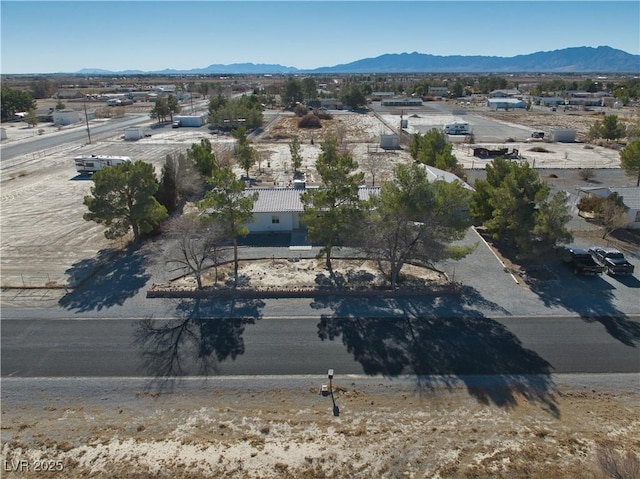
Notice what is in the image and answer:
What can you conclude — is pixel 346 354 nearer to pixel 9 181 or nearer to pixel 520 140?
pixel 9 181

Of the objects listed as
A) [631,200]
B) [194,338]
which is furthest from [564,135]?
[194,338]

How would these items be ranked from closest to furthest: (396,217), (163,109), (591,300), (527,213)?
(396,217)
(591,300)
(527,213)
(163,109)

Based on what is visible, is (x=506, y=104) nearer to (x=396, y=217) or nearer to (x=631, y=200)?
(x=631, y=200)

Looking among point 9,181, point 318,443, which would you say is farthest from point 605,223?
point 9,181

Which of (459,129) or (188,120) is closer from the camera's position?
(459,129)

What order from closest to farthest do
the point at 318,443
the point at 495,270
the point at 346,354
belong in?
the point at 318,443 → the point at 346,354 → the point at 495,270

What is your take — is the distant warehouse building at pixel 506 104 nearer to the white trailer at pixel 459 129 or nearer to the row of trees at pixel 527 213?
the white trailer at pixel 459 129
